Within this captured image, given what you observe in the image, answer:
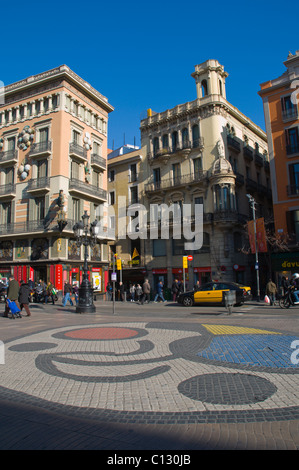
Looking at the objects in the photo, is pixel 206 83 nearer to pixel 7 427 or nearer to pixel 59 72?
pixel 59 72

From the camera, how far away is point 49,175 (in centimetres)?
3083

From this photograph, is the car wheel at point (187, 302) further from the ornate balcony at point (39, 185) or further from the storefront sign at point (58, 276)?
the ornate balcony at point (39, 185)

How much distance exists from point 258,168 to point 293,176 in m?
11.2

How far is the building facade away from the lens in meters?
28.0

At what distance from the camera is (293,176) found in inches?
1125

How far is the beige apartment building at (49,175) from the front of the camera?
30.0 metres

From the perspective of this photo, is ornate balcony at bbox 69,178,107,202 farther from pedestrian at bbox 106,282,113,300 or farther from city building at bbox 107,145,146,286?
pedestrian at bbox 106,282,113,300

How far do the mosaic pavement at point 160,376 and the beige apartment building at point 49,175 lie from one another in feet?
69.4

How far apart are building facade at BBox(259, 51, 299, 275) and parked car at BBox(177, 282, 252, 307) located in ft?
30.6

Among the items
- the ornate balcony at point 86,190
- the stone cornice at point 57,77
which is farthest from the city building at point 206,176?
the stone cornice at point 57,77

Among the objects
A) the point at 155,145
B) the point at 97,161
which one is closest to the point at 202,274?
the point at 155,145

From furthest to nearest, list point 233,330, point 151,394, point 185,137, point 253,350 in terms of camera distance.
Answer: point 185,137 < point 233,330 < point 253,350 < point 151,394

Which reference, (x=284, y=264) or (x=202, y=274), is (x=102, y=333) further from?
(x=202, y=274)

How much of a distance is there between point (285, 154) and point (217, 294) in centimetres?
1616
